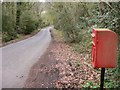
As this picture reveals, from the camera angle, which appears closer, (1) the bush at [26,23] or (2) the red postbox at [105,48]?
(2) the red postbox at [105,48]

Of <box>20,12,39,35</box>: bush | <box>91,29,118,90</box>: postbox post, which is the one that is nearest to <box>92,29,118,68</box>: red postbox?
<box>91,29,118,90</box>: postbox post

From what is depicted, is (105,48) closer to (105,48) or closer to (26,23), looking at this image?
(105,48)

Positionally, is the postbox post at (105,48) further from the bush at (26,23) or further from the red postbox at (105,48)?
the bush at (26,23)

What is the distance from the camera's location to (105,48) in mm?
5129

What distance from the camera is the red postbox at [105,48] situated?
510cm

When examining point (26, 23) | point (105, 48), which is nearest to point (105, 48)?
point (105, 48)

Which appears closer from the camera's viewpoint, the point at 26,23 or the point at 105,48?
the point at 105,48

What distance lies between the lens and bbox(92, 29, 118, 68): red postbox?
5.10 metres

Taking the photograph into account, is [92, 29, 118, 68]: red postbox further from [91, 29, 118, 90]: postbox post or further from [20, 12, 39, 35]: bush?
[20, 12, 39, 35]: bush

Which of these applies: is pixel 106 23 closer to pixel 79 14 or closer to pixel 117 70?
pixel 117 70

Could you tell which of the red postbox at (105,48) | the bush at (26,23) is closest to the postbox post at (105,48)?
the red postbox at (105,48)

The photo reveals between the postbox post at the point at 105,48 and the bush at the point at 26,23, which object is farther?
the bush at the point at 26,23

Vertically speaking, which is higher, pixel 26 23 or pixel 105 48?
pixel 26 23

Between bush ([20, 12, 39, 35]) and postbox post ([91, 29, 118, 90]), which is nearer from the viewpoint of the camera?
postbox post ([91, 29, 118, 90])
